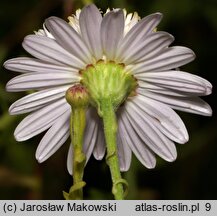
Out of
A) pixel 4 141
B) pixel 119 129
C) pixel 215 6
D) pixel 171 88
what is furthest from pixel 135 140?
pixel 215 6

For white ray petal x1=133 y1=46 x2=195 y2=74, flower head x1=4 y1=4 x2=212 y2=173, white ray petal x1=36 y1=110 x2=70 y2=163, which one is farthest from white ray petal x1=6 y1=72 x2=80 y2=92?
white ray petal x1=133 y1=46 x2=195 y2=74

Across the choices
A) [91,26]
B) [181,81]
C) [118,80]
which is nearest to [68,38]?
[91,26]

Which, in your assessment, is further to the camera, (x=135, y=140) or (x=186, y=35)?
(x=186, y=35)

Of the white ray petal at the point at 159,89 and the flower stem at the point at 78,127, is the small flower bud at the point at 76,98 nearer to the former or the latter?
the flower stem at the point at 78,127

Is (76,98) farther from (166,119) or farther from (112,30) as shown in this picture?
(166,119)

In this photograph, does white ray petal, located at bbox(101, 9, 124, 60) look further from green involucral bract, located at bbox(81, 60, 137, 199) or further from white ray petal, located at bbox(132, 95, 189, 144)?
white ray petal, located at bbox(132, 95, 189, 144)

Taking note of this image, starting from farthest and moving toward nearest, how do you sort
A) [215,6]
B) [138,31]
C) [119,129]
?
1. [215,6]
2. [119,129]
3. [138,31]

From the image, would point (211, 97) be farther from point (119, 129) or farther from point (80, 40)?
point (80, 40)
